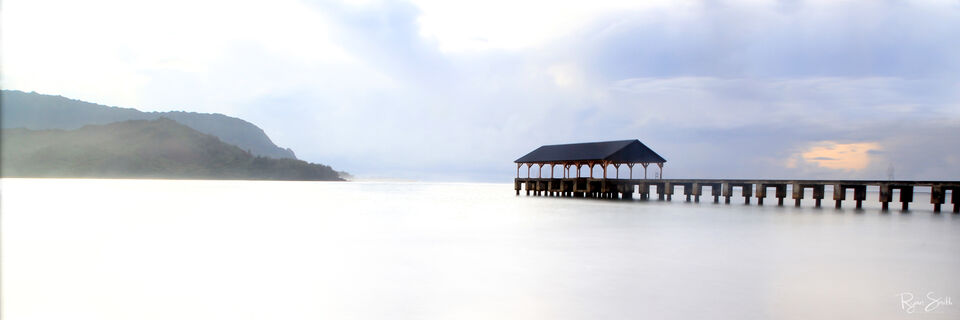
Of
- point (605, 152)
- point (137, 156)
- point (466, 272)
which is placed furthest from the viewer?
point (137, 156)

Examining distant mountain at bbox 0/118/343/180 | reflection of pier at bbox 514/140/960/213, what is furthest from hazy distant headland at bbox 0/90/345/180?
reflection of pier at bbox 514/140/960/213

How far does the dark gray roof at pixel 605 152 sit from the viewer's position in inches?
1295

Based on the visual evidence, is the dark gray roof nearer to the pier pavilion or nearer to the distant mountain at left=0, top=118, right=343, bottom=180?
the pier pavilion

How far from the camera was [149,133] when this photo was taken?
14475 cm

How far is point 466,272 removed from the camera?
335 inches

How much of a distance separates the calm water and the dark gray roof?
17.3 meters

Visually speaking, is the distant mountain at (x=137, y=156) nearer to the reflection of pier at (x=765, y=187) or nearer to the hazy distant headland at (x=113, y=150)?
the hazy distant headland at (x=113, y=150)

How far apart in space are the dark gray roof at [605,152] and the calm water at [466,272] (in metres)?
17.3

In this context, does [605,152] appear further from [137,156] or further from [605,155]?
[137,156]

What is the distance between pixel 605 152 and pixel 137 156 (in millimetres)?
129144

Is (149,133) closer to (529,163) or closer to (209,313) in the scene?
(529,163)

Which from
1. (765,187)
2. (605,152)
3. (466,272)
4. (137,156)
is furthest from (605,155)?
(137,156)

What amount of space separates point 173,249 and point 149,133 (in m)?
153

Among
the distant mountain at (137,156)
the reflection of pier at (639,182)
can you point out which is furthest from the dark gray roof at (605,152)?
the distant mountain at (137,156)
